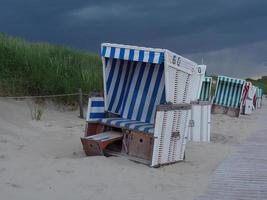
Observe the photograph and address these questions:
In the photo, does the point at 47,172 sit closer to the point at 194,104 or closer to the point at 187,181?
the point at 187,181

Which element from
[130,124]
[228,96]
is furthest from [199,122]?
[228,96]

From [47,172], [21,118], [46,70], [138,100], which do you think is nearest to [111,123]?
[138,100]

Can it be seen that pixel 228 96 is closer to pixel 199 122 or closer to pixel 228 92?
pixel 228 92

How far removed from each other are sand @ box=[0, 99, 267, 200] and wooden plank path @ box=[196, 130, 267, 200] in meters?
0.17

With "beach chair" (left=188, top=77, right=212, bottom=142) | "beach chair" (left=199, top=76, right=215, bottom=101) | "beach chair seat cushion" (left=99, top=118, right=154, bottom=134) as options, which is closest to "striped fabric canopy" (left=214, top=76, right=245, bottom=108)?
"beach chair" (left=199, top=76, right=215, bottom=101)

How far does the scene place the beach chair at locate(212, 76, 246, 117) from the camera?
22.2 meters

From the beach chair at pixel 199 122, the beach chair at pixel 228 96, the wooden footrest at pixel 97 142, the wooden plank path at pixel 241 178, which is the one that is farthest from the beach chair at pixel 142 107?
the beach chair at pixel 228 96

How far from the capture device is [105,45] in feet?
29.5

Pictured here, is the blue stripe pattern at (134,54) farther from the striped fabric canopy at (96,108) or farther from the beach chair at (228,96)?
the beach chair at (228,96)

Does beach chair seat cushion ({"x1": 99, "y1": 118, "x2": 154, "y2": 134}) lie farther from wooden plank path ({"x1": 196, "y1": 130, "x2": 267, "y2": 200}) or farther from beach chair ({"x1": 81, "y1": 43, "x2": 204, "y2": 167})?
wooden plank path ({"x1": 196, "y1": 130, "x2": 267, "y2": 200})

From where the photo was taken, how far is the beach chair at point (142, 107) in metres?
8.03

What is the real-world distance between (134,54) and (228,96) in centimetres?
1508

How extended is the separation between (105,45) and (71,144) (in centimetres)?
223

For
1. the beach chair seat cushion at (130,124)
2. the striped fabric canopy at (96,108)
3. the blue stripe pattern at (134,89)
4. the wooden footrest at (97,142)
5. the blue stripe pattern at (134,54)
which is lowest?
the wooden footrest at (97,142)
